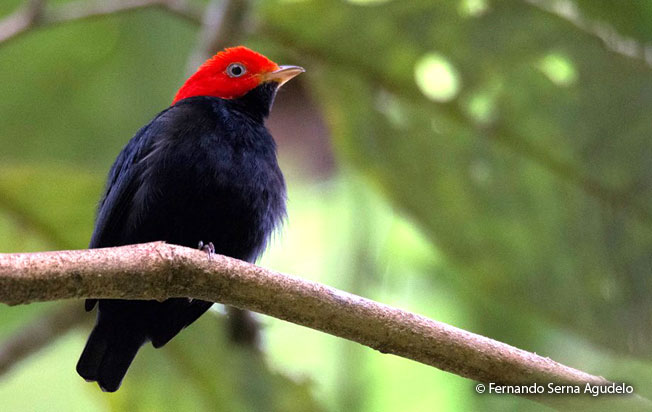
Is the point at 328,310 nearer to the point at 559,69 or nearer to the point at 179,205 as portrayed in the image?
the point at 179,205

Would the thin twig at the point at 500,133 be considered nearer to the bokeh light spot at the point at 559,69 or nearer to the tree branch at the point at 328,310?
the bokeh light spot at the point at 559,69

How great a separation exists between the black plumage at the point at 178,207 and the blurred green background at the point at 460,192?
18.5 inches

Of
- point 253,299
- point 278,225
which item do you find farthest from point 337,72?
point 253,299

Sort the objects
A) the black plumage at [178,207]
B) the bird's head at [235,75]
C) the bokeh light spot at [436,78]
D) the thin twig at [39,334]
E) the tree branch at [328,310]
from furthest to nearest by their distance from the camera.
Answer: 1. the bokeh light spot at [436,78]
2. the bird's head at [235,75]
3. the thin twig at [39,334]
4. the black plumage at [178,207]
5. the tree branch at [328,310]

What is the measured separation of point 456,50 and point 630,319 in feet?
5.19

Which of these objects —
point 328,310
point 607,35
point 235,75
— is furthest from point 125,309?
point 607,35

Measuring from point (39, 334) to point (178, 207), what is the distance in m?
1.15

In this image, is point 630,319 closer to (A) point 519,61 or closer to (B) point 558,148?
(B) point 558,148

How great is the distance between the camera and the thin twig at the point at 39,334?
4.14m

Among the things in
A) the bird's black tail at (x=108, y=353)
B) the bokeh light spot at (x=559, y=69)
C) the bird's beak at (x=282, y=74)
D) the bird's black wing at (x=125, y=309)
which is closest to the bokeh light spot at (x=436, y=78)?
the bokeh light spot at (x=559, y=69)

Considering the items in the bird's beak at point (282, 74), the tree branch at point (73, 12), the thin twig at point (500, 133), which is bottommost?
the tree branch at point (73, 12)

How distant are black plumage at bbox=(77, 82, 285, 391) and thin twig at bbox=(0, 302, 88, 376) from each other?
23.2 inches

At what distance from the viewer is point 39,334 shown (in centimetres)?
430

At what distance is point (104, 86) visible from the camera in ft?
19.6
